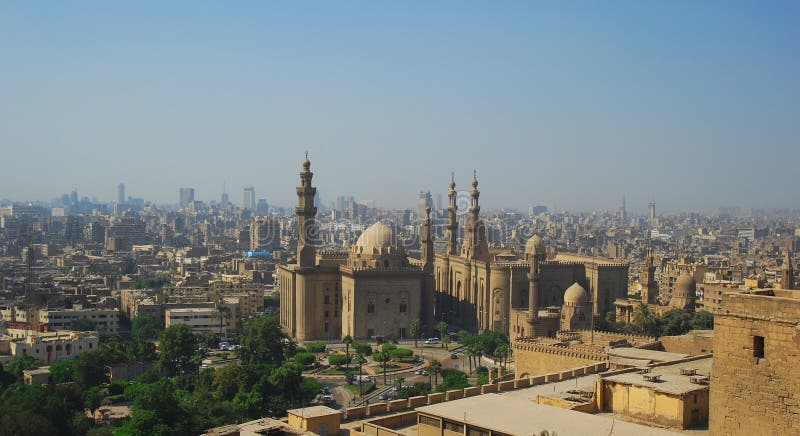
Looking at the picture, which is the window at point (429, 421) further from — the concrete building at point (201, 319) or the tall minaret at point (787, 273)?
the concrete building at point (201, 319)

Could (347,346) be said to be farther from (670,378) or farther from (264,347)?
(670,378)

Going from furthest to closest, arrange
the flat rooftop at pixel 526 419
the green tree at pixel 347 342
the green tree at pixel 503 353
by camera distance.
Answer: the green tree at pixel 347 342 → the green tree at pixel 503 353 → the flat rooftop at pixel 526 419

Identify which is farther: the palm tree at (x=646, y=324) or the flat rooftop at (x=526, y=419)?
the palm tree at (x=646, y=324)

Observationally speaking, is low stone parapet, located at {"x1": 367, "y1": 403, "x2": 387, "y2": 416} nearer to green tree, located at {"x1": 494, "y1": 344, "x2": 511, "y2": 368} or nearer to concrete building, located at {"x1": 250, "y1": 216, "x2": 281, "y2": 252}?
green tree, located at {"x1": 494, "y1": 344, "x2": 511, "y2": 368}

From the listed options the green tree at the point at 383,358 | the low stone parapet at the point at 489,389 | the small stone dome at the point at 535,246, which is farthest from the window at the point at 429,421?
the small stone dome at the point at 535,246

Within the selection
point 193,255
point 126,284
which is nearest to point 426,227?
point 126,284
